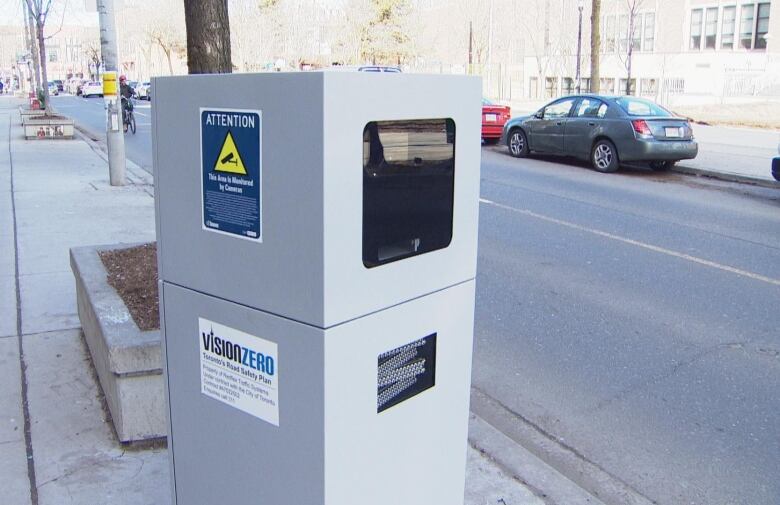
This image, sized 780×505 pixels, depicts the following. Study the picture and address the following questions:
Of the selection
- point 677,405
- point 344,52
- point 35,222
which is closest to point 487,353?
point 677,405

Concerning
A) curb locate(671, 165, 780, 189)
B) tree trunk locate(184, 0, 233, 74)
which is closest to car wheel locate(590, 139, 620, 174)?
curb locate(671, 165, 780, 189)

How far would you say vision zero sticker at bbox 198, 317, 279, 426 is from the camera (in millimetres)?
2266

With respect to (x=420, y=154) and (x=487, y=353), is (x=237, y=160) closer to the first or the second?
(x=420, y=154)

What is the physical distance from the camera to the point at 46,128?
69.8 ft

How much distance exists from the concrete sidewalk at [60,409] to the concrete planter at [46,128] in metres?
13.2

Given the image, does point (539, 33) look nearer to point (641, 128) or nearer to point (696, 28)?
point (696, 28)

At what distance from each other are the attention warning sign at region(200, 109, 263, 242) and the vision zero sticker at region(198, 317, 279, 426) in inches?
12.4

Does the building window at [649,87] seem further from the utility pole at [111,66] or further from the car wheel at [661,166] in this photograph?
the utility pole at [111,66]

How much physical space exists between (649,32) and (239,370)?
50.1m

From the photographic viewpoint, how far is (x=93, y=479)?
3527 mm

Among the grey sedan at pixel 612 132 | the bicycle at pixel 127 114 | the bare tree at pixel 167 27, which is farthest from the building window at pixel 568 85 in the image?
the bare tree at pixel 167 27

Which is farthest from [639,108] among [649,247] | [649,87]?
[649,87]

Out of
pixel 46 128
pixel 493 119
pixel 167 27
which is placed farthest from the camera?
pixel 167 27

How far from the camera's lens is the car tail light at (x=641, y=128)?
46.8 feet
